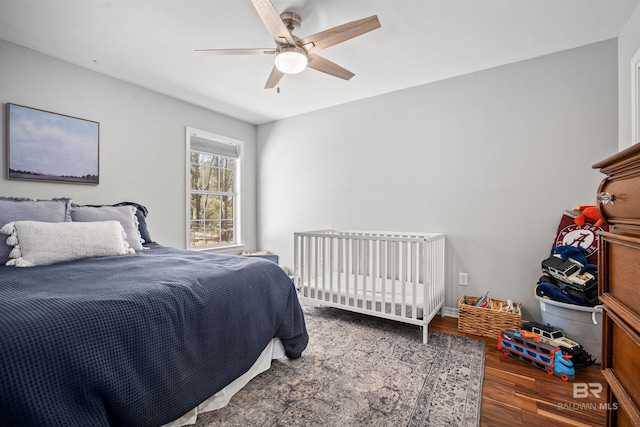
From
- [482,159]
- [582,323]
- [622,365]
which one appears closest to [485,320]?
[582,323]

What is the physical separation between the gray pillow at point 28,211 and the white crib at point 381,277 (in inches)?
74.6

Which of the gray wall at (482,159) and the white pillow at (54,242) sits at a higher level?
the gray wall at (482,159)

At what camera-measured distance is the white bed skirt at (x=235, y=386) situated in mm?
1375

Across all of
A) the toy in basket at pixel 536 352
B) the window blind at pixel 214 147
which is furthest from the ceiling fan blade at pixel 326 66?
the toy in basket at pixel 536 352

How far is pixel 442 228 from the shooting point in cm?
296

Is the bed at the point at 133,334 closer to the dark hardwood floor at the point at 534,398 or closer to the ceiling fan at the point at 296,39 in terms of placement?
the dark hardwood floor at the point at 534,398

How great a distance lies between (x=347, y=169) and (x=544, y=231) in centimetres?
204

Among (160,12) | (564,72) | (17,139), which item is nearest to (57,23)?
(160,12)

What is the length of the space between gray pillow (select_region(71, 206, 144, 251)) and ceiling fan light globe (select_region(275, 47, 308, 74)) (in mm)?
1769

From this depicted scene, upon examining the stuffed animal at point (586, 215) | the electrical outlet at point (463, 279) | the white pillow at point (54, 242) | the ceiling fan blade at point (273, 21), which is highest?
the ceiling fan blade at point (273, 21)

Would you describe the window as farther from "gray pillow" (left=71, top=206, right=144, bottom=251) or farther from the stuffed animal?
the stuffed animal

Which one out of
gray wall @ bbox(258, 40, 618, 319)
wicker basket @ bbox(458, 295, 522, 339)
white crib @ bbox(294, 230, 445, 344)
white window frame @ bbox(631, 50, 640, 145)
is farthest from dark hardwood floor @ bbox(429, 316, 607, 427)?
white window frame @ bbox(631, 50, 640, 145)

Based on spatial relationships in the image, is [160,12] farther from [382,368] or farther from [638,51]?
[638,51]

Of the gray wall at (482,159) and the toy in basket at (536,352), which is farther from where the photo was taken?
the gray wall at (482,159)
